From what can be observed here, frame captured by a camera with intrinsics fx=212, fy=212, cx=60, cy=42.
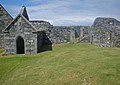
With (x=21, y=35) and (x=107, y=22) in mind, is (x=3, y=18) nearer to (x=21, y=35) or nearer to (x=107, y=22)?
(x=21, y=35)

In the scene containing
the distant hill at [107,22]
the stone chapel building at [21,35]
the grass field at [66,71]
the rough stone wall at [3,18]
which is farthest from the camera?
the distant hill at [107,22]

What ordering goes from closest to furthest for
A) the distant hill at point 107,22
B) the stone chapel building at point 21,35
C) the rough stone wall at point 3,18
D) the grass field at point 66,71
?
the grass field at point 66,71 < the stone chapel building at point 21,35 < the rough stone wall at point 3,18 < the distant hill at point 107,22

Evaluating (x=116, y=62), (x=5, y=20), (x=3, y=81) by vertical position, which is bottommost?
(x=3, y=81)

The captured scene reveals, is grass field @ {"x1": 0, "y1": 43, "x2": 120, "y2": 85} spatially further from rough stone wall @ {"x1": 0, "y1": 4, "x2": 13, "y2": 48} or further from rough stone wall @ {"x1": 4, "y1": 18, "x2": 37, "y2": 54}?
rough stone wall @ {"x1": 0, "y1": 4, "x2": 13, "y2": 48}

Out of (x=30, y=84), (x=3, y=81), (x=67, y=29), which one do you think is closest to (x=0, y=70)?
Answer: (x=3, y=81)

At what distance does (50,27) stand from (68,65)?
14448 millimetres

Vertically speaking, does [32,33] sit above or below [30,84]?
above


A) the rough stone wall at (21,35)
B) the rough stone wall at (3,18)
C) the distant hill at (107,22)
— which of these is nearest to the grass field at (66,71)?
the rough stone wall at (21,35)

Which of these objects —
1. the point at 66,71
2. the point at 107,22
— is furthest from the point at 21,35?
the point at 107,22

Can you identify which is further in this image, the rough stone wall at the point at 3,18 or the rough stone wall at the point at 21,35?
the rough stone wall at the point at 3,18

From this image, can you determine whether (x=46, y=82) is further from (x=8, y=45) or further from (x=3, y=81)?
(x=8, y=45)

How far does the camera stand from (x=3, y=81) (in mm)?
13109

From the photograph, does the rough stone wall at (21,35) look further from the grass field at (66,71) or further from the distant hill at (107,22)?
the distant hill at (107,22)

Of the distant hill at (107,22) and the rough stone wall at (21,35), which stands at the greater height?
the distant hill at (107,22)
